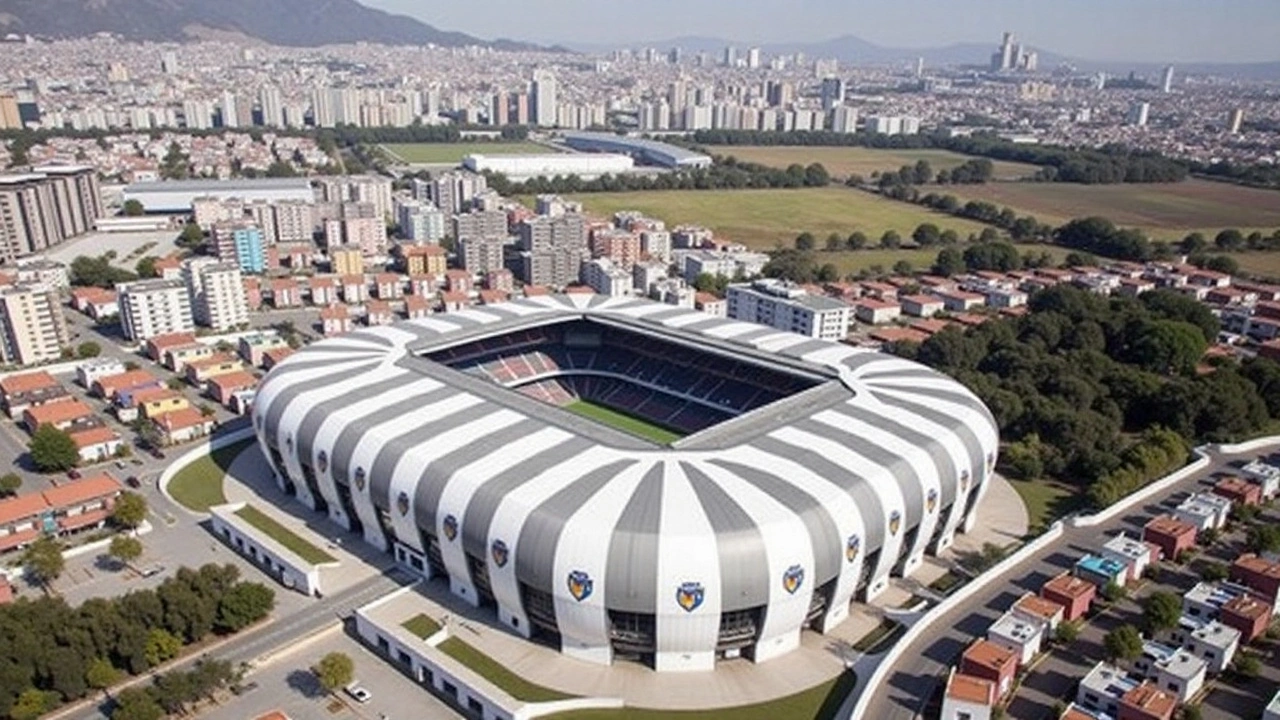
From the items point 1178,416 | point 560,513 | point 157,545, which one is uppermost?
point 560,513

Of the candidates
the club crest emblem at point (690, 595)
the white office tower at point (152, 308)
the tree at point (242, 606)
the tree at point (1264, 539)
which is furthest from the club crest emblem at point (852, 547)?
the white office tower at point (152, 308)

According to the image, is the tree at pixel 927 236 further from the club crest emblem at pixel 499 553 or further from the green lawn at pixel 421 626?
the green lawn at pixel 421 626

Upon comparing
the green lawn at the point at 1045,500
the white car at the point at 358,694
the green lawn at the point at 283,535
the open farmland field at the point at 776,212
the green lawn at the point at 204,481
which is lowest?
the green lawn at the point at 204,481

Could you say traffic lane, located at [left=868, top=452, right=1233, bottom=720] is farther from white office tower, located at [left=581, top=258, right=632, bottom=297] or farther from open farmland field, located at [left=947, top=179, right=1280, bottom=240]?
open farmland field, located at [left=947, top=179, right=1280, bottom=240]

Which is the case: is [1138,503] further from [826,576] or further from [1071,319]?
[1071,319]

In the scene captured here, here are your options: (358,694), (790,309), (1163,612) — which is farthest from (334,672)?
(790,309)

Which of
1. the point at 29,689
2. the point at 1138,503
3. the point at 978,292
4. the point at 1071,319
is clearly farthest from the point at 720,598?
the point at 978,292

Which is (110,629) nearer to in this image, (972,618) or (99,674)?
(99,674)
